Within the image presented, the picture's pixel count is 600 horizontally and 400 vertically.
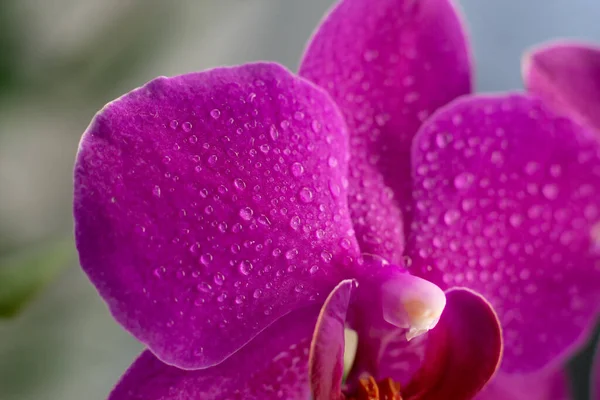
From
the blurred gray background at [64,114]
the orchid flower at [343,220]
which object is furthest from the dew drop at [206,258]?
the blurred gray background at [64,114]

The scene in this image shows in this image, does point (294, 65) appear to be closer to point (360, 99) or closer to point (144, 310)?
point (360, 99)

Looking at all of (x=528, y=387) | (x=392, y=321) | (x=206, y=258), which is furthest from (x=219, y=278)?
(x=528, y=387)

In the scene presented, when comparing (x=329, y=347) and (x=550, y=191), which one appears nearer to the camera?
(x=329, y=347)

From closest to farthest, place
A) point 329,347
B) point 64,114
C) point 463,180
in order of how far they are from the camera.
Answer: point 329,347 → point 463,180 → point 64,114

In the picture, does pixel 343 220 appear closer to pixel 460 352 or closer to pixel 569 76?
pixel 460 352

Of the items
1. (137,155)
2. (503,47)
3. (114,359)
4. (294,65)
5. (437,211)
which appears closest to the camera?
(137,155)

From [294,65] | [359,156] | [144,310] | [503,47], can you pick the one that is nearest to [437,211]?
[359,156]
